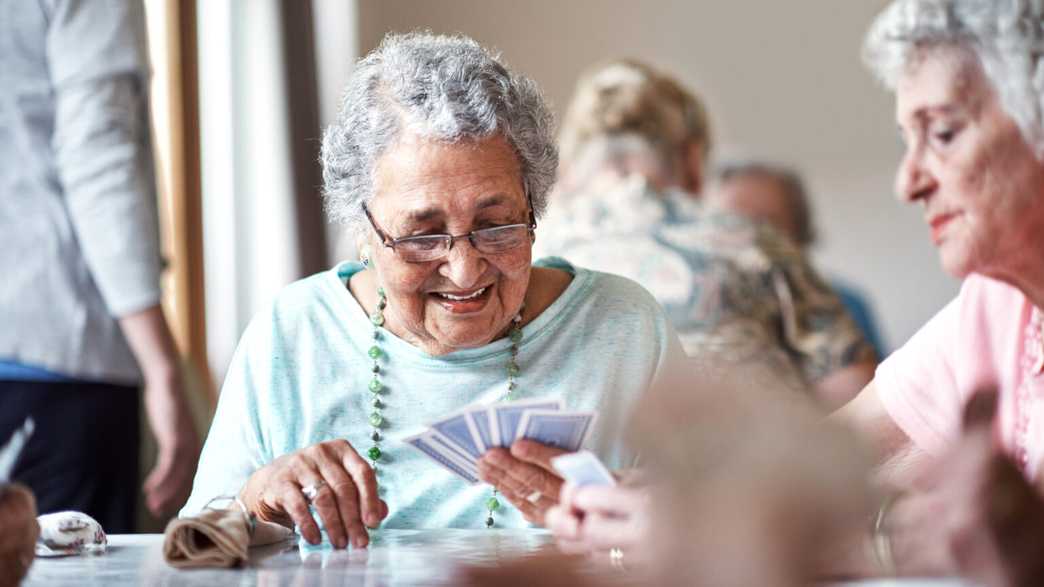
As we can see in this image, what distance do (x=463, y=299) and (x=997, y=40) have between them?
935 mm

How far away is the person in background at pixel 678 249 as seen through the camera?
3791 millimetres

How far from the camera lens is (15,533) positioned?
1241 millimetres

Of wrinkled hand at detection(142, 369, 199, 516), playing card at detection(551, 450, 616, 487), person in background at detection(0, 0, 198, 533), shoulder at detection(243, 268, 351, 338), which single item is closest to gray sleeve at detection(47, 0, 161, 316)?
person in background at detection(0, 0, 198, 533)

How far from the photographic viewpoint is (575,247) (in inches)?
Answer: 152

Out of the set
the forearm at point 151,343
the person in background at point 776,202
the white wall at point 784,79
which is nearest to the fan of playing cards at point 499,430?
the forearm at point 151,343

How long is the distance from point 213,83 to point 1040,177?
434 centimetres

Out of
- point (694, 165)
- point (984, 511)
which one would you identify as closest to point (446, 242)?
point (984, 511)

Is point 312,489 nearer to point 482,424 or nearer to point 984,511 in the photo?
point 482,424

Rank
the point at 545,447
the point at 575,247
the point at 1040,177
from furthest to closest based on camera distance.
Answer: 1. the point at 575,247
2. the point at 545,447
3. the point at 1040,177

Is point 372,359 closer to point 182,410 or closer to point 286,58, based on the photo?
point 182,410

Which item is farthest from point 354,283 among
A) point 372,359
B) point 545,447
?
point 545,447

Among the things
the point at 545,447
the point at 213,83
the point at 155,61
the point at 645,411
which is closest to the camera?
the point at 645,411

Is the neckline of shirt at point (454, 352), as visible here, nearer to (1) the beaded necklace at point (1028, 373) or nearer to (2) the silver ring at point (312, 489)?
(2) the silver ring at point (312, 489)

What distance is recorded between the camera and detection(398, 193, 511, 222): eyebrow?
2031 mm
